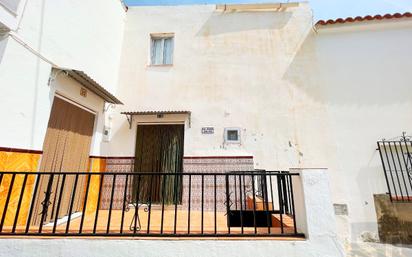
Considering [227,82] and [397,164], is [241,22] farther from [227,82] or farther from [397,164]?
[397,164]

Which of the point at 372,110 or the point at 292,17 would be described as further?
the point at 292,17

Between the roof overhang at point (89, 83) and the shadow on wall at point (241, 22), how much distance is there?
11.1ft

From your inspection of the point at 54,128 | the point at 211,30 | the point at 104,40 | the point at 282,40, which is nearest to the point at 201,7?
the point at 211,30

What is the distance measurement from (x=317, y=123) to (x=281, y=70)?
1802 mm

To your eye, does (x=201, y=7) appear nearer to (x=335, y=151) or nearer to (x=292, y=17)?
(x=292, y=17)

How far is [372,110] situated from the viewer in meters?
5.46

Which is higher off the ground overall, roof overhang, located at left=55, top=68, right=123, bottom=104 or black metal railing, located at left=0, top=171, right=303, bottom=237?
roof overhang, located at left=55, top=68, right=123, bottom=104

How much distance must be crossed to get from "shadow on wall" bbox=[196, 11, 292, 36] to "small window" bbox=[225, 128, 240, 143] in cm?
312

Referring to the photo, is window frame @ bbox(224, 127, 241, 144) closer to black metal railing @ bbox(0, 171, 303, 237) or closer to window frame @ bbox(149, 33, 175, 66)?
black metal railing @ bbox(0, 171, 303, 237)

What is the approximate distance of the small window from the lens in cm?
562

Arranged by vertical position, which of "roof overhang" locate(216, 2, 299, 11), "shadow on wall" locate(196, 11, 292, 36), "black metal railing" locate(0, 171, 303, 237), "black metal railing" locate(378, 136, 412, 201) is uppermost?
"roof overhang" locate(216, 2, 299, 11)

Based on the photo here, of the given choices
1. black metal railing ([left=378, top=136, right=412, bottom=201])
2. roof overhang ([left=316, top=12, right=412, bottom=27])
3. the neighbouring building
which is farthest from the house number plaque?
roof overhang ([left=316, top=12, right=412, bottom=27])

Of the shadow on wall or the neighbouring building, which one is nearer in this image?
the neighbouring building

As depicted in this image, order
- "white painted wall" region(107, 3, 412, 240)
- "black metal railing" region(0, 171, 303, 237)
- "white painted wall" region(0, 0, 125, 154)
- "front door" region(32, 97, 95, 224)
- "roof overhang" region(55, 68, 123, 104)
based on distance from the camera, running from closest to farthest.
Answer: "black metal railing" region(0, 171, 303, 237), "white painted wall" region(0, 0, 125, 154), "front door" region(32, 97, 95, 224), "roof overhang" region(55, 68, 123, 104), "white painted wall" region(107, 3, 412, 240)
